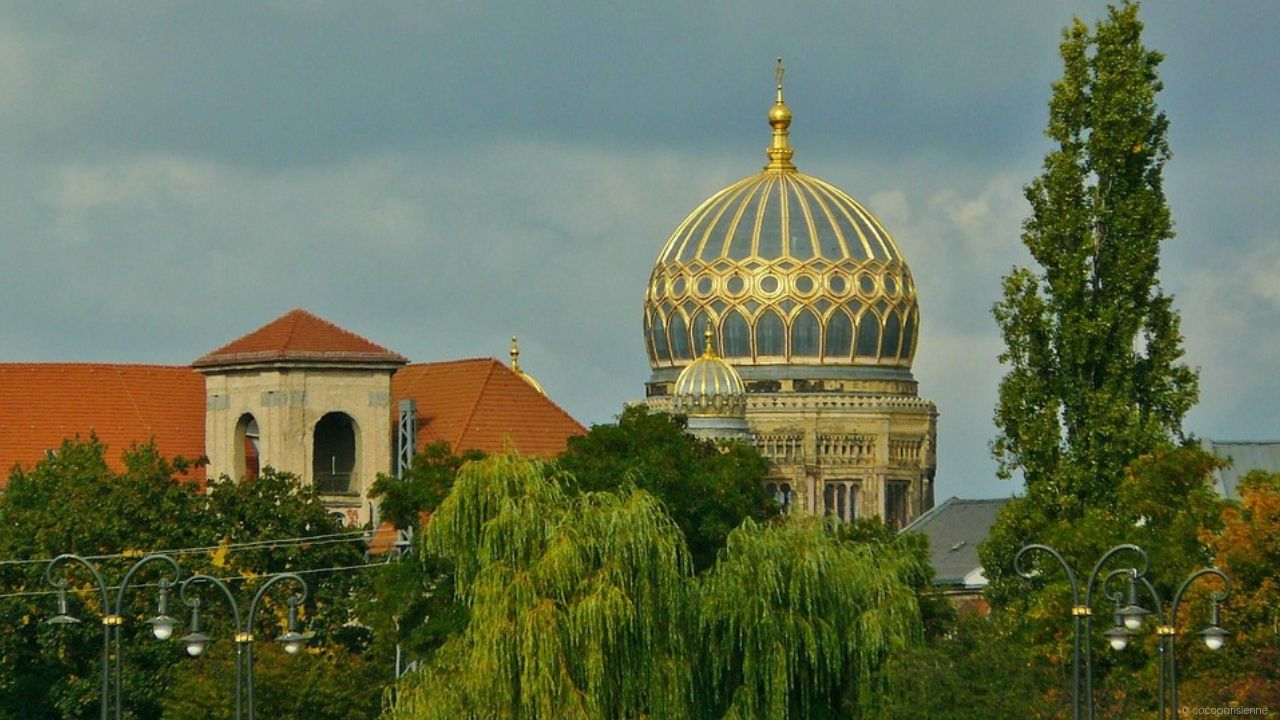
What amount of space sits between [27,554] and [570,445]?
1151 centimetres

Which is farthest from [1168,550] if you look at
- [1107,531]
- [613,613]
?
[613,613]

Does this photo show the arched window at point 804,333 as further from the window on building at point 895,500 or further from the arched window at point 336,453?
the arched window at point 336,453

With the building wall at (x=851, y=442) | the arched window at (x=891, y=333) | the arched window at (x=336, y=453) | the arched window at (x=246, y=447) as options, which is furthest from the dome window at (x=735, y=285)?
the arched window at (x=336, y=453)

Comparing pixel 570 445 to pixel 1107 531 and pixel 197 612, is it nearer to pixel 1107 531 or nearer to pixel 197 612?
pixel 1107 531

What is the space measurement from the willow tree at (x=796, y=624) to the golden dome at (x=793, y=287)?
85967 millimetres

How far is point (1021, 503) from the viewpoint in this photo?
76.4 metres

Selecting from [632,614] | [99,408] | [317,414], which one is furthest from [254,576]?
[99,408]

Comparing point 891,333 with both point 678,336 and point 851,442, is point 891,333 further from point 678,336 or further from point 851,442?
point 678,336

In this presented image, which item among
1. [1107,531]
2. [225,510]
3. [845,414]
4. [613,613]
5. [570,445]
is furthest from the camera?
[845,414]

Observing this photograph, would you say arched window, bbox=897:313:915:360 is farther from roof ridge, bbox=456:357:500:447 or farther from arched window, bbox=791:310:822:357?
roof ridge, bbox=456:357:500:447

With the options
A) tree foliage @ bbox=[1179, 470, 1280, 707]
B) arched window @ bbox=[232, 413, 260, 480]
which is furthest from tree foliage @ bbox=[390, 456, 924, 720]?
arched window @ bbox=[232, 413, 260, 480]

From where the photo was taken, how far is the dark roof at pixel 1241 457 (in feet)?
312

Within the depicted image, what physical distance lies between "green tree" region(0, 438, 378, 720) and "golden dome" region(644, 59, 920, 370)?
222 feet

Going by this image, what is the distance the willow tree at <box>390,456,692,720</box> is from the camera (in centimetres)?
6700
